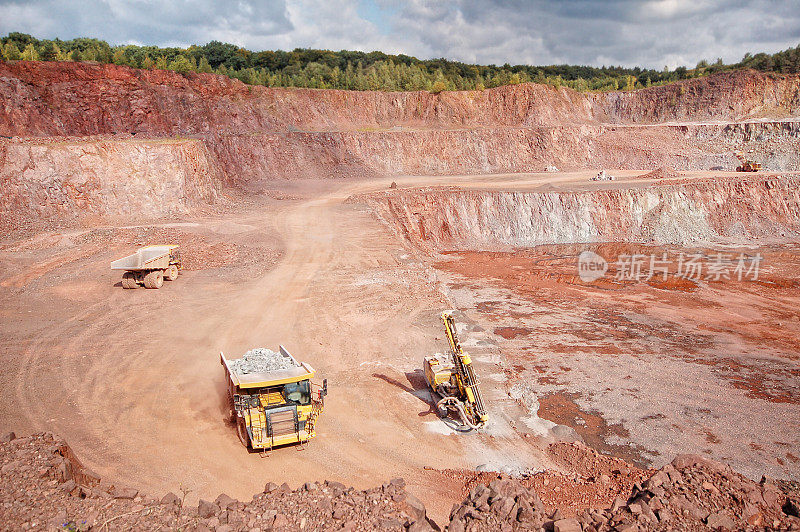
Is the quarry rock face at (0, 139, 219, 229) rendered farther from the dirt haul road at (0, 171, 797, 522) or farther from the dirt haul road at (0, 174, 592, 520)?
the dirt haul road at (0, 174, 592, 520)

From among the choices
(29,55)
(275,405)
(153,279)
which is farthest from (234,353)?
(29,55)

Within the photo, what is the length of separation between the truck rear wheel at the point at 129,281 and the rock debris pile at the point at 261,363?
1058 centimetres

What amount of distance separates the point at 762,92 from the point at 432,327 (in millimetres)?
58073

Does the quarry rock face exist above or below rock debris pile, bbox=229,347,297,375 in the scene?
above

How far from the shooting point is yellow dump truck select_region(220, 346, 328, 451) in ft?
32.4

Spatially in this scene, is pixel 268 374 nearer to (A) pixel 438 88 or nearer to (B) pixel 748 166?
(B) pixel 748 166

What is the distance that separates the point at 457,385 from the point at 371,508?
190 inches

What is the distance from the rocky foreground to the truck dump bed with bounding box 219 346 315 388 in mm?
2030

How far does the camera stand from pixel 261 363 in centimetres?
1084

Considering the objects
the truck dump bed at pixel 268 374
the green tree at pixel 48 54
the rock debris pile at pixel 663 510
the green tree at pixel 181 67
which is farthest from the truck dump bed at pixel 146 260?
the green tree at pixel 48 54

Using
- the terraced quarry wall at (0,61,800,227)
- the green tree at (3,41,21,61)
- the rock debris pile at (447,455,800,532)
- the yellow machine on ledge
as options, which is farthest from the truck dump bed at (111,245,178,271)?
the green tree at (3,41,21,61)

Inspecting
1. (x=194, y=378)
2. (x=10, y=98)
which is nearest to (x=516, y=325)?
(x=194, y=378)

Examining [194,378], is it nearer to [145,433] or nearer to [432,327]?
[145,433]

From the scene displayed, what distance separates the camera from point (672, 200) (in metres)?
36.2
